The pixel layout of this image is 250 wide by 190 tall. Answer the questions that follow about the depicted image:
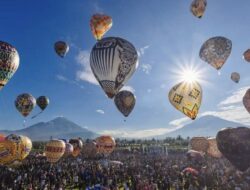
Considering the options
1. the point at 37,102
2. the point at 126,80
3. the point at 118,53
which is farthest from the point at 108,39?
the point at 37,102

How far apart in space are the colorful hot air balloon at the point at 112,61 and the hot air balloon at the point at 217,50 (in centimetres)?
994

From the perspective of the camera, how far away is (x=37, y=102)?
144 ft

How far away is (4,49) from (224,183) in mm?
19667

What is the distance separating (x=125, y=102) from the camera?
31719 mm

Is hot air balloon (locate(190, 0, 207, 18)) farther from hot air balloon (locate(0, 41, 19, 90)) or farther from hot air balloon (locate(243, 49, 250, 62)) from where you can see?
hot air balloon (locate(0, 41, 19, 90))

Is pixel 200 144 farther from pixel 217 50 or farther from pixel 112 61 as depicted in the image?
pixel 112 61

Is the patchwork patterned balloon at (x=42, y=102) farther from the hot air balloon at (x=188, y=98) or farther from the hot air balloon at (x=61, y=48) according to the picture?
the hot air balloon at (x=188, y=98)

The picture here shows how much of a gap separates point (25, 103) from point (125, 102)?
46.3 feet

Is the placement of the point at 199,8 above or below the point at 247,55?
above

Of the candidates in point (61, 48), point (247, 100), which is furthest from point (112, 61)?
point (61, 48)

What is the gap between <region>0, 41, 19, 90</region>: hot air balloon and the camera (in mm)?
26719

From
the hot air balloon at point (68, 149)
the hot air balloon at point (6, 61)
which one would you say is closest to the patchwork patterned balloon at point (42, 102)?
the hot air balloon at point (68, 149)

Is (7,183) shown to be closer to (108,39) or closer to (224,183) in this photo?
Result: (108,39)

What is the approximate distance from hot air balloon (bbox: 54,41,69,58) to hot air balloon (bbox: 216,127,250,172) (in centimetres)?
2022
